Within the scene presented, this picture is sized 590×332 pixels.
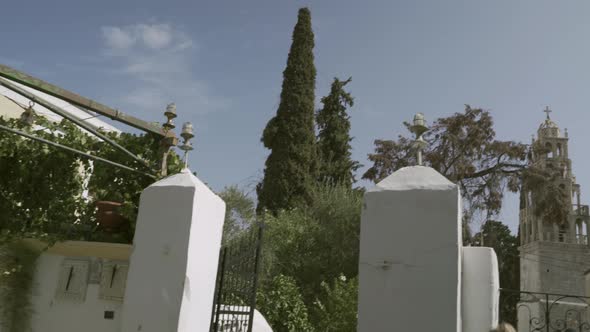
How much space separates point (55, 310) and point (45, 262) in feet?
1.65

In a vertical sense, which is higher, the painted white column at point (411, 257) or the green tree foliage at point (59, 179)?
the green tree foliage at point (59, 179)

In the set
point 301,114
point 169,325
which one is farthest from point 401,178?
point 301,114

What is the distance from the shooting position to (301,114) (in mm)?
19234

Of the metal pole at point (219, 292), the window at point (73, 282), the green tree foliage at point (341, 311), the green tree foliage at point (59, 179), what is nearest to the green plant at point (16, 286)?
the window at point (73, 282)

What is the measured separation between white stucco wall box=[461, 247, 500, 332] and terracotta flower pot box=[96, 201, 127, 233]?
3.44m

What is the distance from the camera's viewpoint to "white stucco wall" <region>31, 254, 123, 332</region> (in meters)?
4.56

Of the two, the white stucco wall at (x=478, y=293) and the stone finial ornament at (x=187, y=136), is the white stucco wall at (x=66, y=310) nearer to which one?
the stone finial ornament at (x=187, y=136)

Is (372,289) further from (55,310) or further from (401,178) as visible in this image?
(55,310)

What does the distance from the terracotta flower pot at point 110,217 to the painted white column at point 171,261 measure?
1.05 m

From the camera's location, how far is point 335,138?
20828mm

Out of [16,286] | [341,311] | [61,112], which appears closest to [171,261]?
[16,286]

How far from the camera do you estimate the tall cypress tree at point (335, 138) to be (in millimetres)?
20203

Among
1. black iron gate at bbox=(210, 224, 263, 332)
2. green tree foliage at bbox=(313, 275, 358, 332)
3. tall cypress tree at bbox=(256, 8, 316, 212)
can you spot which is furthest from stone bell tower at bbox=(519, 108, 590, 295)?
black iron gate at bbox=(210, 224, 263, 332)

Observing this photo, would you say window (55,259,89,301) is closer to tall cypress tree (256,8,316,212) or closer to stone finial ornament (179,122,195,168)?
stone finial ornament (179,122,195,168)
